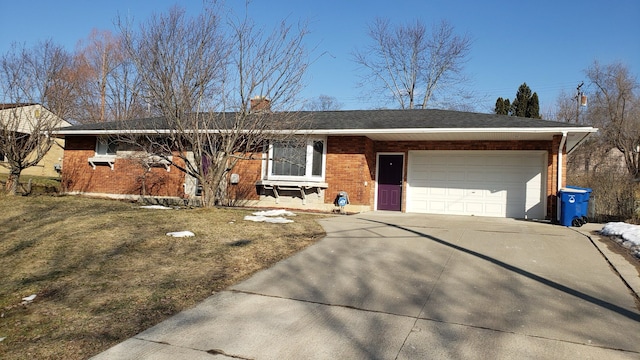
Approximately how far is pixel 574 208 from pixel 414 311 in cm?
860

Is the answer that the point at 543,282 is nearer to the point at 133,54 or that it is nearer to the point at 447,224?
the point at 447,224

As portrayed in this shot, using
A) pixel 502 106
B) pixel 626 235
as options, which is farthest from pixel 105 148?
pixel 502 106

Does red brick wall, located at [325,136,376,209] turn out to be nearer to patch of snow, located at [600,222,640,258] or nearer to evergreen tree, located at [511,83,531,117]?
patch of snow, located at [600,222,640,258]

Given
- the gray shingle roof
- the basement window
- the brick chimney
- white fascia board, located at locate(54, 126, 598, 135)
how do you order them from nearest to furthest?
the brick chimney, white fascia board, located at locate(54, 126, 598, 135), the gray shingle roof, the basement window

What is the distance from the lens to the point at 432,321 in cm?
409

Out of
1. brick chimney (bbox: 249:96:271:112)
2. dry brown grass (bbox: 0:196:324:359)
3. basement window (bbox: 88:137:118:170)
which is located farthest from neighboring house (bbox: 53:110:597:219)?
dry brown grass (bbox: 0:196:324:359)

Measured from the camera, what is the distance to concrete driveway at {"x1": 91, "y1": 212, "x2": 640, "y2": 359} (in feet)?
11.4

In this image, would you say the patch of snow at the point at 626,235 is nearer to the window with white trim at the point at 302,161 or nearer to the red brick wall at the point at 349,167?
the red brick wall at the point at 349,167

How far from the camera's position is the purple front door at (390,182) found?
14.9 meters

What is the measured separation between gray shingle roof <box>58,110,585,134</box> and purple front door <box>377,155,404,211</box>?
1479 millimetres

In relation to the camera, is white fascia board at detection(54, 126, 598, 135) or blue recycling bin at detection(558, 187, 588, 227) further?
white fascia board at detection(54, 126, 598, 135)

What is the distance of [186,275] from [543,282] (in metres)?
4.65

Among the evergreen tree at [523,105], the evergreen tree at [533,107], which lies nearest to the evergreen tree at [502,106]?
the evergreen tree at [523,105]

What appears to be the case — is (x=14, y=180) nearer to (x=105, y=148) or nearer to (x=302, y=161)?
(x=105, y=148)
